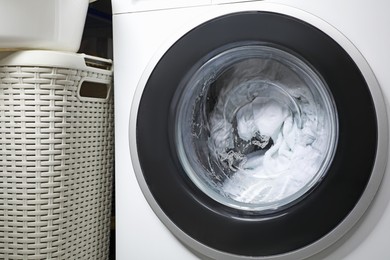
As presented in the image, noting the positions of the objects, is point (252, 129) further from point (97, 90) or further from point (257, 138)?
point (97, 90)

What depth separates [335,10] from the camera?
2.24ft

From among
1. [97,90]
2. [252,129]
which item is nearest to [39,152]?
[97,90]

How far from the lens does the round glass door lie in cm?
72

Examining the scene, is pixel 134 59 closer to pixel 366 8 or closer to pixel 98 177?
pixel 98 177

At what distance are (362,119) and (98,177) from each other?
0.58 meters

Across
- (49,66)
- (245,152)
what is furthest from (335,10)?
(49,66)

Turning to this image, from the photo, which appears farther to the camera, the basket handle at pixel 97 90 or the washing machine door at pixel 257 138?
the basket handle at pixel 97 90

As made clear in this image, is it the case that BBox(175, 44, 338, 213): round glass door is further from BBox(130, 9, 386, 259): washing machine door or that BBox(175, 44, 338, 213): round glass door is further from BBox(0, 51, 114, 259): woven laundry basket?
BBox(0, 51, 114, 259): woven laundry basket

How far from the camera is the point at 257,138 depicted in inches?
32.9

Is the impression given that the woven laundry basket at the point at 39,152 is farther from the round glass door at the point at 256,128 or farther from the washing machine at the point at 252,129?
the round glass door at the point at 256,128

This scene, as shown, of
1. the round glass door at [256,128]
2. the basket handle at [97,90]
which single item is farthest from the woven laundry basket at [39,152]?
the round glass door at [256,128]

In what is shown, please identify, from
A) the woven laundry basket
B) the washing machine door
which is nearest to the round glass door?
the washing machine door

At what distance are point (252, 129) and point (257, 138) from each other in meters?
0.02

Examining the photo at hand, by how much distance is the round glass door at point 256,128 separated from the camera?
28.4 inches
